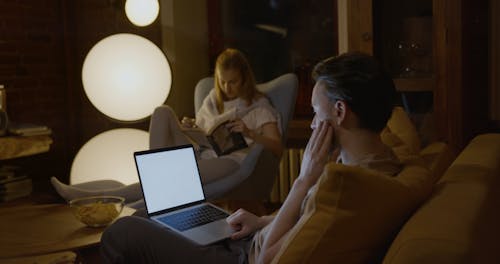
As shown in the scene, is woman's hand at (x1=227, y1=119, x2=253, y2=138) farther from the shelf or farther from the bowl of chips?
the bowl of chips

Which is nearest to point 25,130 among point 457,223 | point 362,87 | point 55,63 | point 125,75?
point 125,75

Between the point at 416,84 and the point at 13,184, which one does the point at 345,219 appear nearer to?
the point at 416,84

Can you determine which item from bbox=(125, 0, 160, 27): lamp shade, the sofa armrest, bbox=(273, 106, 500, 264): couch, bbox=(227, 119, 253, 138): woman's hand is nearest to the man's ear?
bbox=(273, 106, 500, 264): couch

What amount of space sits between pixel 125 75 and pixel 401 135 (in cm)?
166

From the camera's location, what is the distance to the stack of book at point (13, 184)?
139 inches

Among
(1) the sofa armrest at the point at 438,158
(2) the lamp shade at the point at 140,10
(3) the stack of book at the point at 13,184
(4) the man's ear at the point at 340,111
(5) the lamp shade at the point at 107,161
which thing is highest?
(2) the lamp shade at the point at 140,10

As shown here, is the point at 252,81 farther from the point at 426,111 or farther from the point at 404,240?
the point at 404,240

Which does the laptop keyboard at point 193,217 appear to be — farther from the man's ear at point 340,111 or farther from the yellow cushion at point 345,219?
the yellow cushion at point 345,219

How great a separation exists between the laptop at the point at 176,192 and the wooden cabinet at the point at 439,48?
130cm

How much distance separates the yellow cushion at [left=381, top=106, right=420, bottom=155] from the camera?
2012 millimetres

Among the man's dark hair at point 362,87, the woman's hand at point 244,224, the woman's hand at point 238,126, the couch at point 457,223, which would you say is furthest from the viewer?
the woman's hand at point 238,126

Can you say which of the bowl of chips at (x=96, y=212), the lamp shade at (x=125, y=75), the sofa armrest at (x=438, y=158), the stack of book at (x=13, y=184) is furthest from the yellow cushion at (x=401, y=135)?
the stack of book at (x=13, y=184)

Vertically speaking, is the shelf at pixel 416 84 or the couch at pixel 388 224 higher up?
the shelf at pixel 416 84

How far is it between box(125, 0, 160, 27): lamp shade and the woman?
1.67ft
